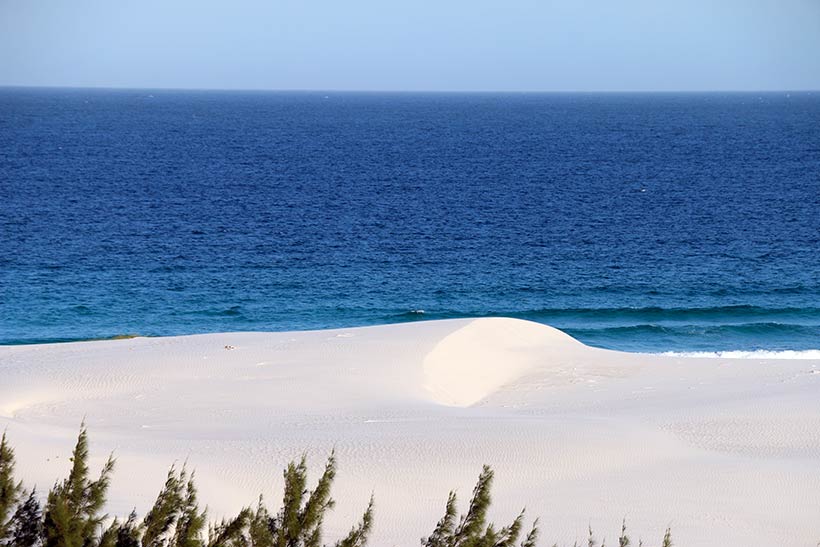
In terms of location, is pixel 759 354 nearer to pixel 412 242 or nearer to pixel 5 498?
pixel 412 242

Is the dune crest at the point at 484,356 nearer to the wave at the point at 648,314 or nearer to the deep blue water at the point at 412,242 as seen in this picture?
the deep blue water at the point at 412,242

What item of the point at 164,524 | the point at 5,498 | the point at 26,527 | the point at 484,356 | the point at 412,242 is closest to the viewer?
the point at 5,498

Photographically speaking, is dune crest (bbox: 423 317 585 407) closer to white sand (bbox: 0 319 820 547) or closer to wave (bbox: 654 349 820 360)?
white sand (bbox: 0 319 820 547)

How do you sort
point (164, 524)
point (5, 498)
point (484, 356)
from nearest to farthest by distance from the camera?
point (5, 498) → point (164, 524) → point (484, 356)

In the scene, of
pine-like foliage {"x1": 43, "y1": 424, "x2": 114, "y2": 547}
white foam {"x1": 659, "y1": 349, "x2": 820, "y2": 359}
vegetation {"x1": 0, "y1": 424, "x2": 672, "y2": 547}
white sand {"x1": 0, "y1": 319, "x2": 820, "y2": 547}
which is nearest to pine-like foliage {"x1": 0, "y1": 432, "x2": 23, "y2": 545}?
vegetation {"x1": 0, "y1": 424, "x2": 672, "y2": 547}

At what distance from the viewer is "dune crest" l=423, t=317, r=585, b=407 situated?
26859 mm

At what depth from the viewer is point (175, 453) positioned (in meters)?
18.9

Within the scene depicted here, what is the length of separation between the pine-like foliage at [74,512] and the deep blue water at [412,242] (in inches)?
1056

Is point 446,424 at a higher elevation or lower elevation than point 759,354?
higher

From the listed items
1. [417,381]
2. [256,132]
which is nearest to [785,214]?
[417,381]

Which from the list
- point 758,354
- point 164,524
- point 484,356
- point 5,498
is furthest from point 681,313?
point 5,498

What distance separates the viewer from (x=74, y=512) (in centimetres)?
998

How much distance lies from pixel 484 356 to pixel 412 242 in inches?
912

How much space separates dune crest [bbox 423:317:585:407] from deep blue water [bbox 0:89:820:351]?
6.22 meters
